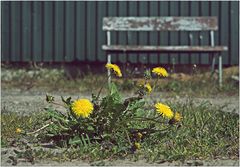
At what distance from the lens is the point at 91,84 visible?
7.04 metres

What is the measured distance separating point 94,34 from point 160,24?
3.58 feet

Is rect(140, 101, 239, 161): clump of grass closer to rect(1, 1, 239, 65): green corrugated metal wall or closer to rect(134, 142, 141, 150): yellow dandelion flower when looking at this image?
rect(134, 142, 141, 150): yellow dandelion flower

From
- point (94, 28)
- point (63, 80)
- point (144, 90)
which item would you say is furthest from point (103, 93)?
point (144, 90)

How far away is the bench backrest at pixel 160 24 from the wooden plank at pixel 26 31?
4.43ft

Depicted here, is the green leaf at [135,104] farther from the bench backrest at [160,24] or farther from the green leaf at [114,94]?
the bench backrest at [160,24]

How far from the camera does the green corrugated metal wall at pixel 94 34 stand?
325 inches

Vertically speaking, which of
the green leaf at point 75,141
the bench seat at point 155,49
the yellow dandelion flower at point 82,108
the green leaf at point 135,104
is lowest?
the green leaf at point 75,141

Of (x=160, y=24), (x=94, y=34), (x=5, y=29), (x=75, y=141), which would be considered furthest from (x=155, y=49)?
(x=75, y=141)

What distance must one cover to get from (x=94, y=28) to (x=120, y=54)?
565mm

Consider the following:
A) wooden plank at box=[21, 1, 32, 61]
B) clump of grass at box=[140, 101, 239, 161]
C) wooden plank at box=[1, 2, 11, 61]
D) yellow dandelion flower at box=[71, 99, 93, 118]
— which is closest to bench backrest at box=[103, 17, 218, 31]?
wooden plank at box=[21, 1, 32, 61]

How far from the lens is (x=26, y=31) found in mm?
8398

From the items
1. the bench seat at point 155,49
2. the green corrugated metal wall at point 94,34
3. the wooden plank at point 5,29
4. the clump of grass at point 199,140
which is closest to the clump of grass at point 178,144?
the clump of grass at point 199,140

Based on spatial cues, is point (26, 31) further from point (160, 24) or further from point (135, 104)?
point (135, 104)

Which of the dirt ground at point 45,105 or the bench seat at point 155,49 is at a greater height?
the bench seat at point 155,49
